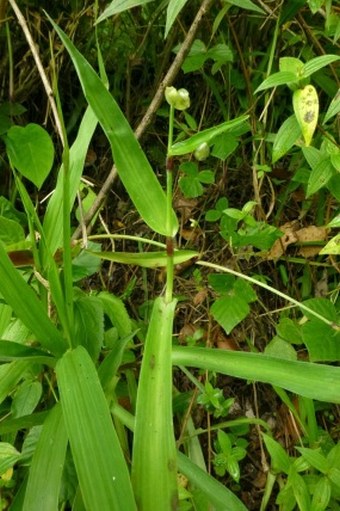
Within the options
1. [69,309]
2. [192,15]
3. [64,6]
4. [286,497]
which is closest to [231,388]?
[286,497]

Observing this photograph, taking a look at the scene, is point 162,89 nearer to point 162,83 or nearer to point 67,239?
point 162,83

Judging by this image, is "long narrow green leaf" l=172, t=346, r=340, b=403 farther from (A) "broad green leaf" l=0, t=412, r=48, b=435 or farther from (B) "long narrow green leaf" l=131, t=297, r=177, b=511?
(A) "broad green leaf" l=0, t=412, r=48, b=435

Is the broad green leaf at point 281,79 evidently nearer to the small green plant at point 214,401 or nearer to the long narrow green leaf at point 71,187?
the long narrow green leaf at point 71,187

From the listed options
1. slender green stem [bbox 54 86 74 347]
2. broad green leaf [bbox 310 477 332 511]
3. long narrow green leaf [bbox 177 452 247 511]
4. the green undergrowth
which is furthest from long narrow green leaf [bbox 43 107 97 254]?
broad green leaf [bbox 310 477 332 511]

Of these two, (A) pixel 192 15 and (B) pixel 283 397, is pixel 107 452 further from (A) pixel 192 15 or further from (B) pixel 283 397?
(A) pixel 192 15

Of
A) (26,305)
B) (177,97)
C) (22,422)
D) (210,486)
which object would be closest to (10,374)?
(22,422)

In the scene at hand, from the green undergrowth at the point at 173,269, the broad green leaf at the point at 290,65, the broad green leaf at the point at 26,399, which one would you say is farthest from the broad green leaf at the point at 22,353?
the broad green leaf at the point at 290,65
